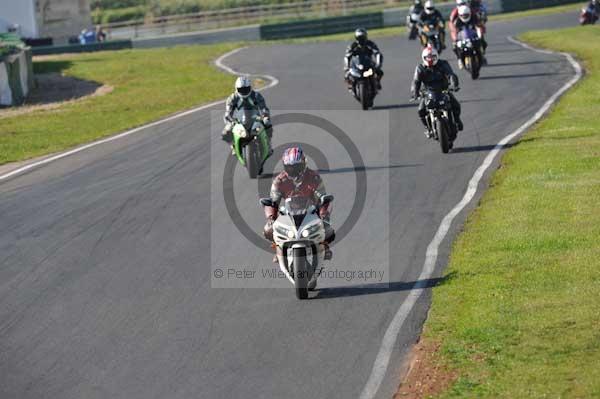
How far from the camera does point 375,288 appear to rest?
12.8 meters

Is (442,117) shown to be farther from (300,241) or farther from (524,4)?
(524,4)

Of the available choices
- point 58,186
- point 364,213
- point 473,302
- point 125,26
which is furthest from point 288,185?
point 125,26

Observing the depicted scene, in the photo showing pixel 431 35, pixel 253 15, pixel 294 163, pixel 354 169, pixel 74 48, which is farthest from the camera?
pixel 253 15

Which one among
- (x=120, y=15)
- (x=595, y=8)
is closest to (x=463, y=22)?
(x=595, y=8)

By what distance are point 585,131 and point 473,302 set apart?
454 inches

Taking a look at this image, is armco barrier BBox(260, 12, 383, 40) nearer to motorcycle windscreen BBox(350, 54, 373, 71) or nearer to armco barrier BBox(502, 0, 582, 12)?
armco barrier BBox(502, 0, 582, 12)

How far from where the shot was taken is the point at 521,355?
9.88 m

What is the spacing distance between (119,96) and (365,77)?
1171 cm

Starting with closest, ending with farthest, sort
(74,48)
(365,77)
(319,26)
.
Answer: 1. (365,77)
2. (74,48)
3. (319,26)

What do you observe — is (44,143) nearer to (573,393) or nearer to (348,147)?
(348,147)

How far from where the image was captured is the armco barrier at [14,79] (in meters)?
34.3

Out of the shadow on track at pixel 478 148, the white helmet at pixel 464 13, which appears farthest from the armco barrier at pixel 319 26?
the shadow on track at pixel 478 148

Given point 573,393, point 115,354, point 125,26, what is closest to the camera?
point 573,393

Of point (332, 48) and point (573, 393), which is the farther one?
point (332, 48)
